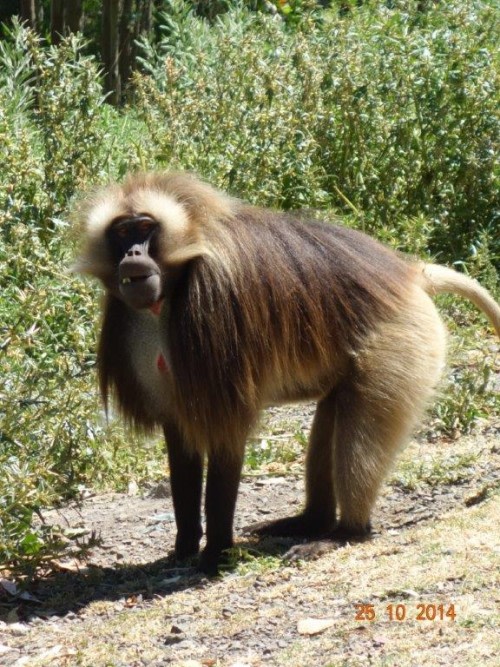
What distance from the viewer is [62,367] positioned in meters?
5.93

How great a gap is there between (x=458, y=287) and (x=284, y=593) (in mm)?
2073

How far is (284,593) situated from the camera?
→ 4.72 metres

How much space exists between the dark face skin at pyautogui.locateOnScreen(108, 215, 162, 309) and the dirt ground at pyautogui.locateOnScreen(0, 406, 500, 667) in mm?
1264

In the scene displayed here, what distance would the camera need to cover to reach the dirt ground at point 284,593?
13.0ft

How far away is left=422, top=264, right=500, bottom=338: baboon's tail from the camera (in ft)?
19.7

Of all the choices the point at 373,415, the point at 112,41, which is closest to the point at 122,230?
the point at 373,415

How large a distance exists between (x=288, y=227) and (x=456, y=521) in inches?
60.4

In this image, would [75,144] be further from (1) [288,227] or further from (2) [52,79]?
(1) [288,227]

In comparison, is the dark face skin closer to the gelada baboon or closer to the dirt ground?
the gelada baboon

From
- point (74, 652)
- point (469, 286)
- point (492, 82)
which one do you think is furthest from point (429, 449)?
point (492, 82)

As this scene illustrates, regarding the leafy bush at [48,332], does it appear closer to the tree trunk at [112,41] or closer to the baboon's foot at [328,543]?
the baboon's foot at [328,543]

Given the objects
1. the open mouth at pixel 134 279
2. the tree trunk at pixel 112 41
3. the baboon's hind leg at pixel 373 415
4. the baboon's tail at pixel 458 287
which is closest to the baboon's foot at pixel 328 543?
the baboon's hind leg at pixel 373 415

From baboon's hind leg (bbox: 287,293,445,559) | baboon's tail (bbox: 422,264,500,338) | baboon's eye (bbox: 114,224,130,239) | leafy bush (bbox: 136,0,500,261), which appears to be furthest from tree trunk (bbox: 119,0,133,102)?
baboon's eye (bbox: 114,224,130,239)

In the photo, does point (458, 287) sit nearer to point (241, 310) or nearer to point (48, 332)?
point (241, 310)
